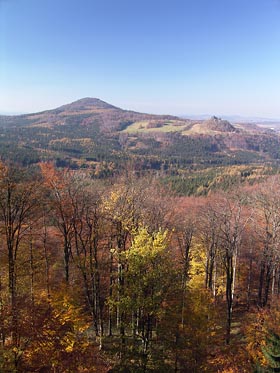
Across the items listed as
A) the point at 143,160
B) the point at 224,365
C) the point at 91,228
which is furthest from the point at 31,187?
the point at 143,160

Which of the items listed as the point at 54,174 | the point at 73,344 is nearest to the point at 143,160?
the point at 54,174

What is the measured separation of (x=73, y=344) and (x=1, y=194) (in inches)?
354

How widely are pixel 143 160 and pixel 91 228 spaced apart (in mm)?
164839

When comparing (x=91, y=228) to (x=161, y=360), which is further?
(x=91, y=228)

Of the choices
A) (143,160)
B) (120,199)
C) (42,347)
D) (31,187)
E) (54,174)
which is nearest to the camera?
(42,347)

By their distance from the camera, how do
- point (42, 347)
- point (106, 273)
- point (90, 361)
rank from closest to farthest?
point (42, 347), point (90, 361), point (106, 273)

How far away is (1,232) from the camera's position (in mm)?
17812

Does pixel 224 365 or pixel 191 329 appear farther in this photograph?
pixel 191 329

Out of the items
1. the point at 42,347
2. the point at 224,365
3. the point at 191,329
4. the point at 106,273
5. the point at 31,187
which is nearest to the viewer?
the point at 42,347

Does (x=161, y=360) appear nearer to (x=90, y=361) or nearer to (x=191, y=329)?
(x=191, y=329)

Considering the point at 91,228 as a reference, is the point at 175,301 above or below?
below

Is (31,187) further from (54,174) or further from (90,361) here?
(90,361)

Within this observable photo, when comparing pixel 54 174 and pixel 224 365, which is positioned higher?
pixel 54 174

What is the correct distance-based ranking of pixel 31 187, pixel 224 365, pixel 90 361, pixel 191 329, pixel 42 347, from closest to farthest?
pixel 42 347, pixel 90 361, pixel 224 365, pixel 191 329, pixel 31 187
